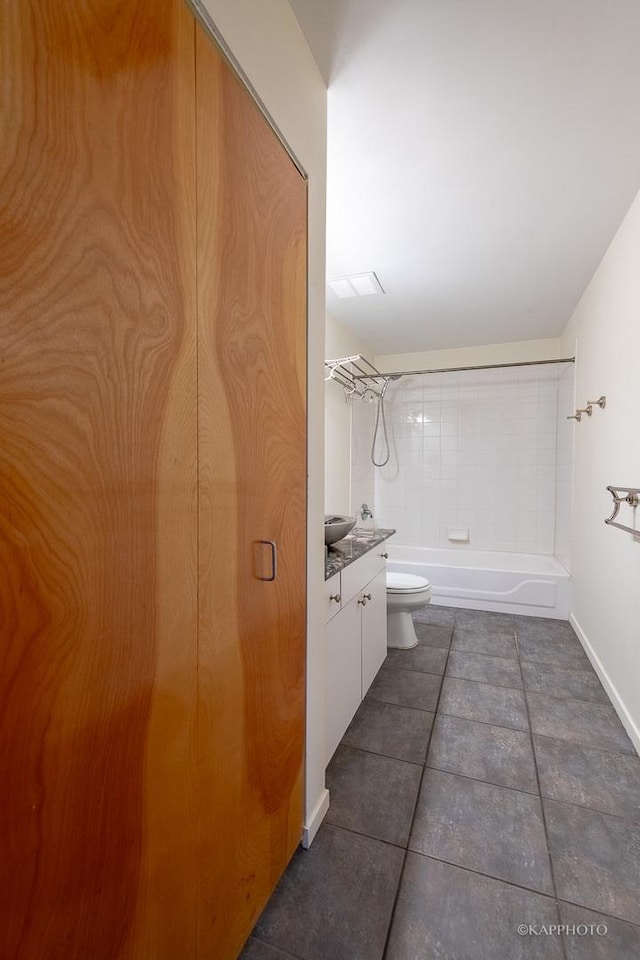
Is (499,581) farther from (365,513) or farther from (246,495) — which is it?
(246,495)

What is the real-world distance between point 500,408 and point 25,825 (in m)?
4.40

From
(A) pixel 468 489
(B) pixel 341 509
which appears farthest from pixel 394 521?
(B) pixel 341 509

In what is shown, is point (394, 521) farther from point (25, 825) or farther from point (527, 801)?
point (25, 825)

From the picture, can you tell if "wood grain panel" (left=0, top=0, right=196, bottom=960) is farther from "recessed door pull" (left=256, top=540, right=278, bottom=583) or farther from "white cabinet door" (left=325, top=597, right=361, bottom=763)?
"white cabinet door" (left=325, top=597, right=361, bottom=763)

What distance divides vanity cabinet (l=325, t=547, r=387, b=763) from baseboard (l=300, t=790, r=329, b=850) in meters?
0.20

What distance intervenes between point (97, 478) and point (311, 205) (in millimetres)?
1143

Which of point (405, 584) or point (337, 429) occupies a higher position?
point (337, 429)

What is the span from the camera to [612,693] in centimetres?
213

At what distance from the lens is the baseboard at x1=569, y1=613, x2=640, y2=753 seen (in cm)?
182

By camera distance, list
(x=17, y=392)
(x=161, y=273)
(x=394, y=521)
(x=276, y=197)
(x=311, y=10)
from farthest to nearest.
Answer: (x=394, y=521) → (x=311, y=10) → (x=276, y=197) → (x=161, y=273) → (x=17, y=392)

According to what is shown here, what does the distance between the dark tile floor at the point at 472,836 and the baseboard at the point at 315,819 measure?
1.0 inches

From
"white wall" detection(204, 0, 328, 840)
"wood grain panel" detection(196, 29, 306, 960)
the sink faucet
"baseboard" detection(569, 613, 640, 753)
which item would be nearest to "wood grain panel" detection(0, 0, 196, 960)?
"wood grain panel" detection(196, 29, 306, 960)

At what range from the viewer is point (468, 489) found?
4.26 metres

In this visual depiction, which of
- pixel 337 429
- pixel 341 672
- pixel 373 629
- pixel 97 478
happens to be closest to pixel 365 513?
pixel 337 429
